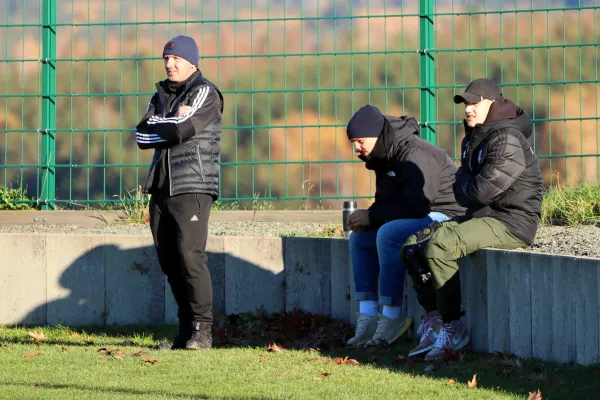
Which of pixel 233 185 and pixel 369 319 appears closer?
pixel 369 319

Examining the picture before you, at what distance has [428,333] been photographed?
6.61 m

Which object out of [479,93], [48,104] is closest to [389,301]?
[479,93]

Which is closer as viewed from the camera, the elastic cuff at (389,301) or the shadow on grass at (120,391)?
the shadow on grass at (120,391)

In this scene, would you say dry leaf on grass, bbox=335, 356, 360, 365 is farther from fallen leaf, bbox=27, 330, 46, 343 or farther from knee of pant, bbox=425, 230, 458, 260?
fallen leaf, bbox=27, 330, 46, 343

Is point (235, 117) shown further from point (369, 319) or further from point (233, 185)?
point (369, 319)

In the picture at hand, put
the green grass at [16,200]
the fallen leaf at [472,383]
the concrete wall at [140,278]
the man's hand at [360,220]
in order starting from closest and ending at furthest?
the fallen leaf at [472,383]
the man's hand at [360,220]
the concrete wall at [140,278]
the green grass at [16,200]

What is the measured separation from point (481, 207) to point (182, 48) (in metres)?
2.12

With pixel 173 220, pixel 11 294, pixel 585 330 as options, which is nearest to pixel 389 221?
pixel 173 220

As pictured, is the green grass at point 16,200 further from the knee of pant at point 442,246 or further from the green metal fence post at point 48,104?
the knee of pant at point 442,246

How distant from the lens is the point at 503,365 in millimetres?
6008

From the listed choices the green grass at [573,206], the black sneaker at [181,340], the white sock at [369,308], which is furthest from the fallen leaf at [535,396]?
the green grass at [573,206]

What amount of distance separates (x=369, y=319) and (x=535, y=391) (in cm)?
226

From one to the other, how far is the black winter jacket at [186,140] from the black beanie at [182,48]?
0.13 meters

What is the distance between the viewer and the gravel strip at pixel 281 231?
25.6 feet
